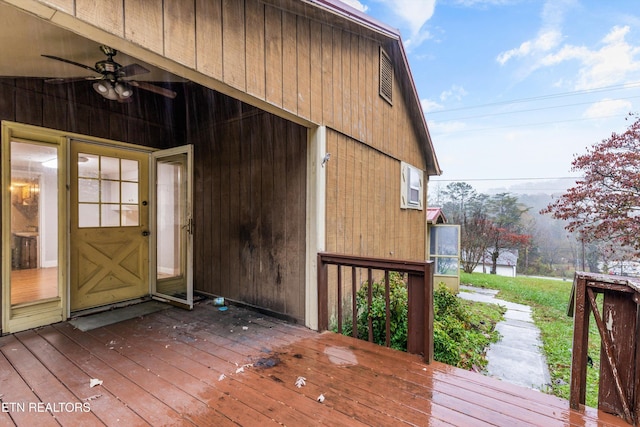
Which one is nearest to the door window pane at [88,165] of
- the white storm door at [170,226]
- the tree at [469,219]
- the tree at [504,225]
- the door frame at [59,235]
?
the door frame at [59,235]

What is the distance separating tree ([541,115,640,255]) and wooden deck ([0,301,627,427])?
8445 millimetres

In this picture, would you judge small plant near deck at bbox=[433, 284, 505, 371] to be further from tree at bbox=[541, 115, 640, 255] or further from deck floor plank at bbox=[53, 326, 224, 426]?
tree at bbox=[541, 115, 640, 255]

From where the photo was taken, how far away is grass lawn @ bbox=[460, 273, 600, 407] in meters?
3.60

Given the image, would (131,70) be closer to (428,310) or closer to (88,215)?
(88,215)

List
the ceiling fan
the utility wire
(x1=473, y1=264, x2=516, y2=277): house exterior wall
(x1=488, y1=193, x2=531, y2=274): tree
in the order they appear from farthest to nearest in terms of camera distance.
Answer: (x1=473, y1=264, x2=516, y2=277): house exterior wall < the utility wire < (x1=488, y1=193, x2=531, y2=274): tree < the ceiling fan

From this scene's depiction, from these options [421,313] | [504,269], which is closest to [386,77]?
[421,313]

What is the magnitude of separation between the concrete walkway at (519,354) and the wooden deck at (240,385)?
2094 millimetres

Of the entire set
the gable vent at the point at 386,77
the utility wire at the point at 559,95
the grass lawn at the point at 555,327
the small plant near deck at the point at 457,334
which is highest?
the utility wire at the point at 559,95

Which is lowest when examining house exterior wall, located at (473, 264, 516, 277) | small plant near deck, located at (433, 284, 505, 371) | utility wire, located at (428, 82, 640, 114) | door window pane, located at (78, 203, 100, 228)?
house exterior wall, located at (473, 264, 516, 277)

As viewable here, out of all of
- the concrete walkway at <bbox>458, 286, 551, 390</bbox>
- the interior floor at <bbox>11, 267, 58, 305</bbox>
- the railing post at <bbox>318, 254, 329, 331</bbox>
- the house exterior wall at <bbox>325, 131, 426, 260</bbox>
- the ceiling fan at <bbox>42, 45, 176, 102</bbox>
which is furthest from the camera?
the concrete walkway at <bbox>458, 286, 551, 390</bbox>

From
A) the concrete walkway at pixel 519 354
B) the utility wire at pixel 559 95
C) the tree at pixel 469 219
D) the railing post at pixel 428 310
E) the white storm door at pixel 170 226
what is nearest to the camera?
the railing post at pixel 428 310

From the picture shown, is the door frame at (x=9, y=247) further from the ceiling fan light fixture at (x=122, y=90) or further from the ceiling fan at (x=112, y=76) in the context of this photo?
the ceiling fan light fixture at (x=122, y=90)

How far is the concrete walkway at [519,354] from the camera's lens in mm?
3570

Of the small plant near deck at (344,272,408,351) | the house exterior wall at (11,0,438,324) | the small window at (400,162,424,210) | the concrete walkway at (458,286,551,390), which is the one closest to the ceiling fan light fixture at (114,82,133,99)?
the house exterior wall at (11,0,438,324)
